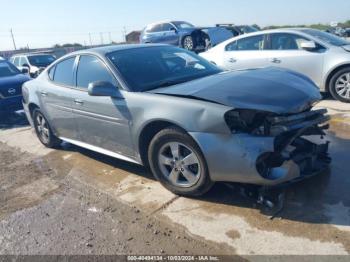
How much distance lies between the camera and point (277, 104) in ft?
11.5

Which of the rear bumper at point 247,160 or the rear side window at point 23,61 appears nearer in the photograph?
the rear bumper at point 247,160

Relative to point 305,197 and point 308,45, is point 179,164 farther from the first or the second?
point 308,45

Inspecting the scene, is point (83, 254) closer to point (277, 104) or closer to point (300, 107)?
point (277, 104)

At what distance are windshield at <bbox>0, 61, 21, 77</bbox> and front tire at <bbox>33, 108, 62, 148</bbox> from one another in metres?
4.23

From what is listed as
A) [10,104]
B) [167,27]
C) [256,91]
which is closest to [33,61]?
[167,27]

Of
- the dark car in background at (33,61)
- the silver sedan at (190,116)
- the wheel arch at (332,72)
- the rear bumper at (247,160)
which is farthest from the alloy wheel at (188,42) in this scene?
the rear bumper at (247,160)

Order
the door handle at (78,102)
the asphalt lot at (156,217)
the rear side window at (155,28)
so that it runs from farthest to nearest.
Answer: the rear side window at (155,28), the door handle at (78,102), the asphalt lot at (156,217)

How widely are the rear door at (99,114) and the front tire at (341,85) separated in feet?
15.5

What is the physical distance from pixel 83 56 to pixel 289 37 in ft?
15.3

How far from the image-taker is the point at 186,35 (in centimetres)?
1628

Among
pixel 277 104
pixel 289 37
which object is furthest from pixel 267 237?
pixel 289 37

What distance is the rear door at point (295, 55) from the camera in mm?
7398

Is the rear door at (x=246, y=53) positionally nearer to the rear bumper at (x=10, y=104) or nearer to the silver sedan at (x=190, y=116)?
the silver sedan at (x=190, y=116)

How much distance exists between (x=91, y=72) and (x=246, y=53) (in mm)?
4635
